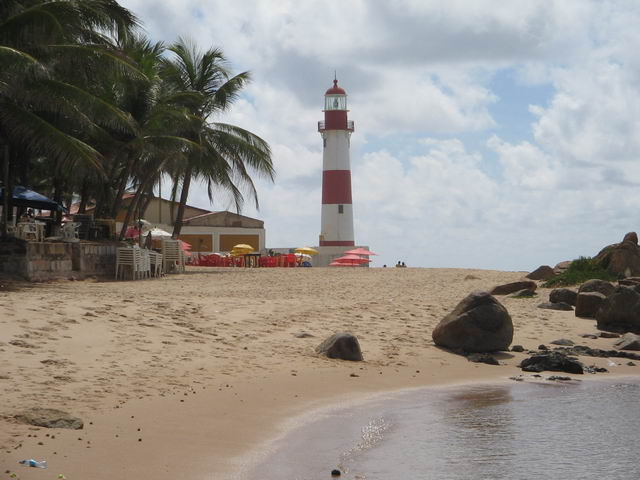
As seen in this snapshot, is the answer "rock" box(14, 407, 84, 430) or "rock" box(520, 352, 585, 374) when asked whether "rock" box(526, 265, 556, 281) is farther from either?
"rock" box(14, 407, 84, 430)

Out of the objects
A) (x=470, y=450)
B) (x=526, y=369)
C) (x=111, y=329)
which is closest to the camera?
Answer: (x=470, y=450)

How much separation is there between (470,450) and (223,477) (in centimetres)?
255

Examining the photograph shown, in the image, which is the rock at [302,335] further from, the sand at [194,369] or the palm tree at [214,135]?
the palm tree at [214,135]

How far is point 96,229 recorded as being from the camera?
80.0 ft

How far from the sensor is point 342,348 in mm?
11016

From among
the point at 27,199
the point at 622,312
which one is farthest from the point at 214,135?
the point at 622,312

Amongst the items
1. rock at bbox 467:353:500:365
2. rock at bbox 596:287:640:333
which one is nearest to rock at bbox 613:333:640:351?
rock at bbox 596:287:640:333

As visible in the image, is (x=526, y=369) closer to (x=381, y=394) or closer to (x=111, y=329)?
(x=381, y=394)

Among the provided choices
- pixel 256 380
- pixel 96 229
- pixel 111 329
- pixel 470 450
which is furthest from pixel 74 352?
pixel 96 229

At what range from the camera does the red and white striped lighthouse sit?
45.2m

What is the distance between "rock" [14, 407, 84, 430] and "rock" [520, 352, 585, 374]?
7185mm

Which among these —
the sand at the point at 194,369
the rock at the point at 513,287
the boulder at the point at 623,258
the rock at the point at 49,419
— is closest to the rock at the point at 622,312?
the sand at the point at 194,369

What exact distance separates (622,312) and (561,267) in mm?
9166

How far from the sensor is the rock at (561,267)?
23703 millimetres
